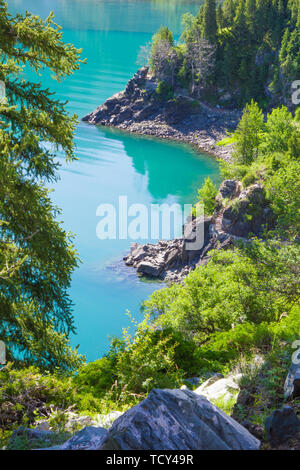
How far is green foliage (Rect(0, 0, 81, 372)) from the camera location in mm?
9039

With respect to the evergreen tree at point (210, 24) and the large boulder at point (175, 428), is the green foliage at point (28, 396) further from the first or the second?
the evergreen tree at point (210, 24)

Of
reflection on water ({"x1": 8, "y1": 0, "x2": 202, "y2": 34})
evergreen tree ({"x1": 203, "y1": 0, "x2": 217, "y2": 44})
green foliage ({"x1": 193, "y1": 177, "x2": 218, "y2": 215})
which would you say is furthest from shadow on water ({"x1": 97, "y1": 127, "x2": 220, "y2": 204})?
reflection on water ({"x1": 8, "y1": 0, "x2": 202, "y2": 34})

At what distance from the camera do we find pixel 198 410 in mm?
5309

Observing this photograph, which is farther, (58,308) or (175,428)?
(58,308)

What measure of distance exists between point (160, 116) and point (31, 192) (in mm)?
71709

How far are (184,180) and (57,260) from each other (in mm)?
50521

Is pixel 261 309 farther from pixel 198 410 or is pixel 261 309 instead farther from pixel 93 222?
pixel 93 222

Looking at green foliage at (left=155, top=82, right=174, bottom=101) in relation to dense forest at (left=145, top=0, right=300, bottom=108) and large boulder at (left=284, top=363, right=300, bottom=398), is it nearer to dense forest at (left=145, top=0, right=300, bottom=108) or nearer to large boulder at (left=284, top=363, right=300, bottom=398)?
dense forest at (left=145, top=0, right=300, bottom=108)

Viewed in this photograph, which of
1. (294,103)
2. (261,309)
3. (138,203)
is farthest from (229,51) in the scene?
(261,309)

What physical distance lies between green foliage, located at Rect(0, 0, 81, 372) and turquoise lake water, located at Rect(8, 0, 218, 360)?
4.22 metres

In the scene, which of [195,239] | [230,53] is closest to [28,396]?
[195,239]

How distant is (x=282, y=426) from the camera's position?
17.7ft

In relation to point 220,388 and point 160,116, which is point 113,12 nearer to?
point 160,116

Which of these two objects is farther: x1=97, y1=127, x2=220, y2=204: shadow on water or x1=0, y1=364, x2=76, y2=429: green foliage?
x1=97, y1=127, x2=220, y2=204: shadow on water
